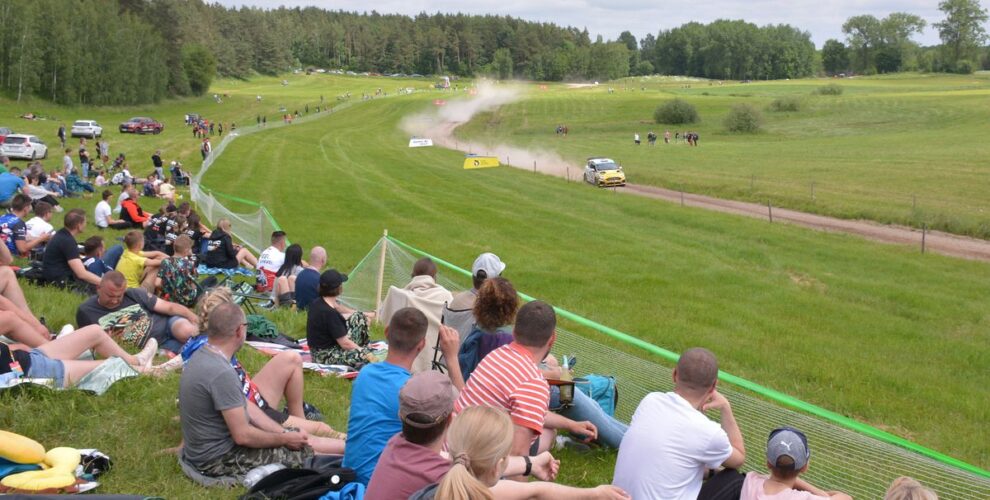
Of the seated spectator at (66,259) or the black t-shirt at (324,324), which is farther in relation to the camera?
the seated spectator at (66,259)

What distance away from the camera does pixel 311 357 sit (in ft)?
30.7

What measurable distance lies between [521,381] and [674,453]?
1.08 metres

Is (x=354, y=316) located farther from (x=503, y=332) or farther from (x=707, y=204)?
(x=707, y=204)

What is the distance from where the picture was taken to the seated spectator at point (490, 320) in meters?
6.67

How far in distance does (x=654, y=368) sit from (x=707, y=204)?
95.1 feet

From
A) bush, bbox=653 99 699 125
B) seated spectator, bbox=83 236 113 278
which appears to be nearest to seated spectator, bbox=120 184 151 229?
seated spectator, bbox=83 236 113 278

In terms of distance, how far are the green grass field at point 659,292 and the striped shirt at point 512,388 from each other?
1.54 metres

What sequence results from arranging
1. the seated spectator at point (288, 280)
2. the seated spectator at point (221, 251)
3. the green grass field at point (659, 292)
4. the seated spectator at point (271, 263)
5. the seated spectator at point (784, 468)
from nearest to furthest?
1. the seated spectator at point (784, 468)
2. the green grass field at point (659, 292)
3. the seated spectator at point (288, 280)
4. the seated spectator at point (271, 263)
5. the seated spectator at point (221, 251)

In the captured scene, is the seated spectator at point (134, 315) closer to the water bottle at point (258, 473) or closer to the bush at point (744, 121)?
the water bottle at point (258, 473)

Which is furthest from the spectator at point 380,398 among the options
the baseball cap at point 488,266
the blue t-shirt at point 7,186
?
the blue t-shirt at point 7,186

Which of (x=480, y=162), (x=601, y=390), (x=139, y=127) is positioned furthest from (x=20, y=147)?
(x=601, y=390)

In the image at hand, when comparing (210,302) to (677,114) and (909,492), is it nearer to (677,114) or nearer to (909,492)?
(909,492)

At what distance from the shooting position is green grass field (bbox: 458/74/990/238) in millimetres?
35656

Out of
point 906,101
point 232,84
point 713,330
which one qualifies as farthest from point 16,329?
point 232,84
